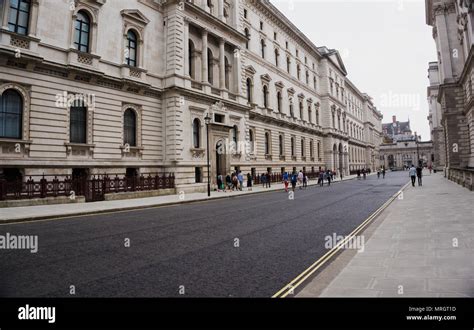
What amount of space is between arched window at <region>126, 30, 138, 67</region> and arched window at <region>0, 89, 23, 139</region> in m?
8.21

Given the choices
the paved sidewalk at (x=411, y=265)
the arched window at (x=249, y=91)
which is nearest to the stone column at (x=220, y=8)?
the arched window at (x=249, y=91)

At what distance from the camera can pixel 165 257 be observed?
19.2 ft

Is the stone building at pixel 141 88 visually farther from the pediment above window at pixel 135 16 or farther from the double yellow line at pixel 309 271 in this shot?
the double yellow line at pixel 309 271

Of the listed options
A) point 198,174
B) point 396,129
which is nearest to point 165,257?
point 198,174

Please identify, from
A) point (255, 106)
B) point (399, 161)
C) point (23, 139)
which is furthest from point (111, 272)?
point (399, 161)

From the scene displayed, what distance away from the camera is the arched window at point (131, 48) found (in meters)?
22.1

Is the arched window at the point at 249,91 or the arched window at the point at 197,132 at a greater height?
the arched window at the point at 249,91

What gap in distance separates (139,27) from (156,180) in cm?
1149


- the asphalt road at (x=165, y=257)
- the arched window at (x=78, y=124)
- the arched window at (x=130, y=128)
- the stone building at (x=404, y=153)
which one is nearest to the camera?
the asphalt road at (x=165, y=257)

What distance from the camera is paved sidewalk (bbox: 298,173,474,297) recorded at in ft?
12.5

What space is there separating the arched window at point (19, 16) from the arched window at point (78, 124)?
4619 millimetres

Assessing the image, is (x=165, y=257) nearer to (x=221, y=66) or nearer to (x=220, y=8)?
(x=221, y=66)

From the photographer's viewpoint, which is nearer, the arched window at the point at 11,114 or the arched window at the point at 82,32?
the arched window at the point at 11,114

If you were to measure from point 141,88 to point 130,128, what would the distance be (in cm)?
304
